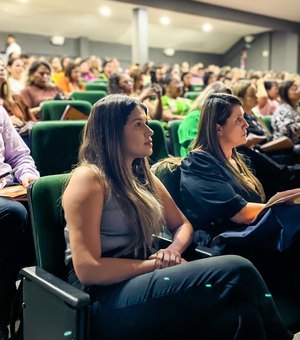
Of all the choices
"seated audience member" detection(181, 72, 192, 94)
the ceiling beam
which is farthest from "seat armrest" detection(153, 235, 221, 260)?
the ceiling beam

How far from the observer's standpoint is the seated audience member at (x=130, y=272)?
1179 mm

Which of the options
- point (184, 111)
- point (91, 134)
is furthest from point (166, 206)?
point (184, 111)

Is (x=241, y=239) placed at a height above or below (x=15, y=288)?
above

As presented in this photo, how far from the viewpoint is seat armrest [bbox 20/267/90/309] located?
1063 mm

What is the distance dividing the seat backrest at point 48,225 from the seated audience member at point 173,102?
296 cm

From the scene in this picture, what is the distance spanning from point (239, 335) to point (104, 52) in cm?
1387

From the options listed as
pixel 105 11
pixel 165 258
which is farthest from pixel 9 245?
pixel 105 11

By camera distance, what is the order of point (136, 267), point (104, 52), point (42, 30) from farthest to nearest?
point (104, 52)
point (42, 30)
point (136, 267)

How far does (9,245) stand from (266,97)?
3.93 metres

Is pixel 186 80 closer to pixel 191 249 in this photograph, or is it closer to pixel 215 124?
pixel 215 124

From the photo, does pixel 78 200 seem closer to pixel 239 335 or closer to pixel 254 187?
pixel 239 335

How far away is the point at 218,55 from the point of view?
17062 millimetres

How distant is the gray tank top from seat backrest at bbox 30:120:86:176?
2.93 feet

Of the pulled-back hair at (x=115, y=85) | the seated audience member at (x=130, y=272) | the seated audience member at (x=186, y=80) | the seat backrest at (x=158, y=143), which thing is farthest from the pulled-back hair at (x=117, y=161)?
the seated audience member at (x=186, y=80)
